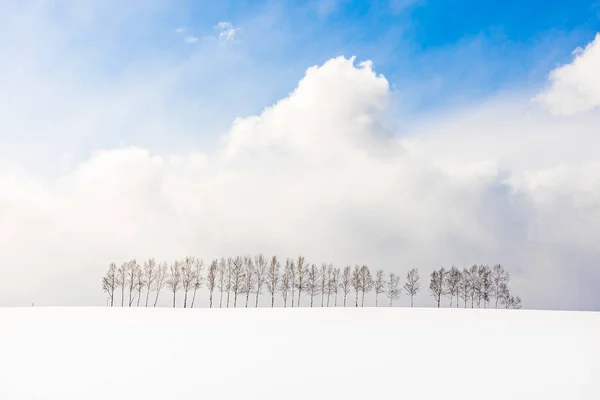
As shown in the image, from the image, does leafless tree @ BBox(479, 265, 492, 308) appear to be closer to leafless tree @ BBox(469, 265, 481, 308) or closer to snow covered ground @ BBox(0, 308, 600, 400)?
leafless tree @ BBox(469, 265, 481, 308)

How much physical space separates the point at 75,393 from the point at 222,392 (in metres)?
4.76

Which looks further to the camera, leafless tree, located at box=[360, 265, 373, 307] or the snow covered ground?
leafless tree, located at box=[360, 265, 373, 307]

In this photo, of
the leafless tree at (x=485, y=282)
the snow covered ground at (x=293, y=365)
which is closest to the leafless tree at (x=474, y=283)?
the leafless tree at (x=485, y=282)

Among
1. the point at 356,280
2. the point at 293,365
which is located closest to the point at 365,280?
the point at 356,280

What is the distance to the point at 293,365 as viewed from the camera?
17.8 metres

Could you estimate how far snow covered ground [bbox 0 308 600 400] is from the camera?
Result: 14281 millimetres

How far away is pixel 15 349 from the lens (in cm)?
2195

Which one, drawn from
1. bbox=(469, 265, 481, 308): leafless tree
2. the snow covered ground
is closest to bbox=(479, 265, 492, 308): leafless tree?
bbox=(469, 265, 481, 308): leafless tree

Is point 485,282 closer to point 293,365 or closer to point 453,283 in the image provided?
point 453,283

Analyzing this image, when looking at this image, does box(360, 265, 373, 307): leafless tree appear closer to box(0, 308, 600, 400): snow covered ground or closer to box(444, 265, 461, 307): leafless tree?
box(444, 265, 461, 307): leafless tree

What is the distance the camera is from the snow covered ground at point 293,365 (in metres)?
14.3

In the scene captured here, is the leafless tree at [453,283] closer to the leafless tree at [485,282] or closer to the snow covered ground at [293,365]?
the leafless tree at [485,282]

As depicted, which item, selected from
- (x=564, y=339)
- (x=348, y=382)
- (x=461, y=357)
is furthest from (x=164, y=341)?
(x=564, y=339)

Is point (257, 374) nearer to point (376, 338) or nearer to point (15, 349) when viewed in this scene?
point (376, 338)
